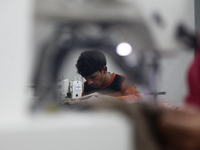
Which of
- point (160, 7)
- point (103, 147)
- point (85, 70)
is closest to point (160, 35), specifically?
point (160, 7)

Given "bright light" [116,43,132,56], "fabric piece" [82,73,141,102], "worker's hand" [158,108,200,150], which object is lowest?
"worker's hand" [158,108,200,150]

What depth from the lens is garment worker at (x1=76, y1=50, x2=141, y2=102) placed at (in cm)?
45

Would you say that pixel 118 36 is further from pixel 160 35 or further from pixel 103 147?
pixel 103 147

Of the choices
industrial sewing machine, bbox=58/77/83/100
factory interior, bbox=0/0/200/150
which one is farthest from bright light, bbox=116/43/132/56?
industrial sewing machine, bbox=58/77/83/100

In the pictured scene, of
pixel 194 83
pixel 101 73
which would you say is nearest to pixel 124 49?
pixel 101 73

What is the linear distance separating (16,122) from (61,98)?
114 mm

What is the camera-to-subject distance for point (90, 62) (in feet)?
1.49

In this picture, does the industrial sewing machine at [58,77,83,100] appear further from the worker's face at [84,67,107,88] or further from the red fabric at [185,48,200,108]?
the red fabric at [185,48,200,108]

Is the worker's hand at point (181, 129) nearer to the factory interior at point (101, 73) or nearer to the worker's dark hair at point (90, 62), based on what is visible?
the factory interior at point (101, 73)

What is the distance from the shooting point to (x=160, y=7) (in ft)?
1.50

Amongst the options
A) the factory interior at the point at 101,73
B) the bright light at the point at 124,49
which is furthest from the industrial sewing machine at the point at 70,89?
the bright light at the point at 124,49

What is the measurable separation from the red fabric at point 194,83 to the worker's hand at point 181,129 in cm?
3

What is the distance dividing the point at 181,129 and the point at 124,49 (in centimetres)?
24

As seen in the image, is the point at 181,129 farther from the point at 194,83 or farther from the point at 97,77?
the point at 97,77
